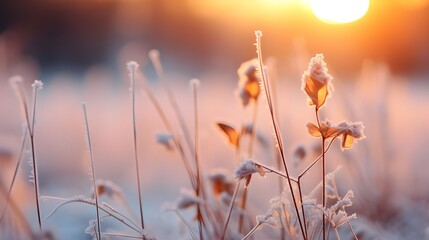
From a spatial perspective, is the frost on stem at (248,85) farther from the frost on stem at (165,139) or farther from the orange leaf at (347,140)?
the orange leaf at (347,140)

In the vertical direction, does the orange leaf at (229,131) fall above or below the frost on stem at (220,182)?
above

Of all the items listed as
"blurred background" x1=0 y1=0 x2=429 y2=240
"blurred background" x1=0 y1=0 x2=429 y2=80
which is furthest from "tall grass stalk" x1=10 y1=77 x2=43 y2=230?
"blurred background" x1=0 y1=0 x2=429 y2=80

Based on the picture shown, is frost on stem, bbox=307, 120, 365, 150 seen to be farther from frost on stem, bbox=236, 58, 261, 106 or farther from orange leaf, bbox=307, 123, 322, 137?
frost on stem, bbox=236, 58, 261, 106

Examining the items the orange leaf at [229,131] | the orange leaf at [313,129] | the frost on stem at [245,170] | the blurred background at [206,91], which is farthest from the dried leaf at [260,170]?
the blurred background at [206,91]

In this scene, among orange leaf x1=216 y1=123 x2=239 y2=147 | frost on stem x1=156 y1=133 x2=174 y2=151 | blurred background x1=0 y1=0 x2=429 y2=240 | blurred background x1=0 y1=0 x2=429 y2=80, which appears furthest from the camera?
blurred background x1=0 y1=0 x2=429 y2=80

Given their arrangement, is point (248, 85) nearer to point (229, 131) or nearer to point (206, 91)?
point (229, 131)

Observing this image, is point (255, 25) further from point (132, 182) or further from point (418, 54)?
point (132, 182)

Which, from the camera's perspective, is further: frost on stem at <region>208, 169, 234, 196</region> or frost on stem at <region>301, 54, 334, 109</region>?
frost on stem at <region>208, 169, 234, 196</region>
